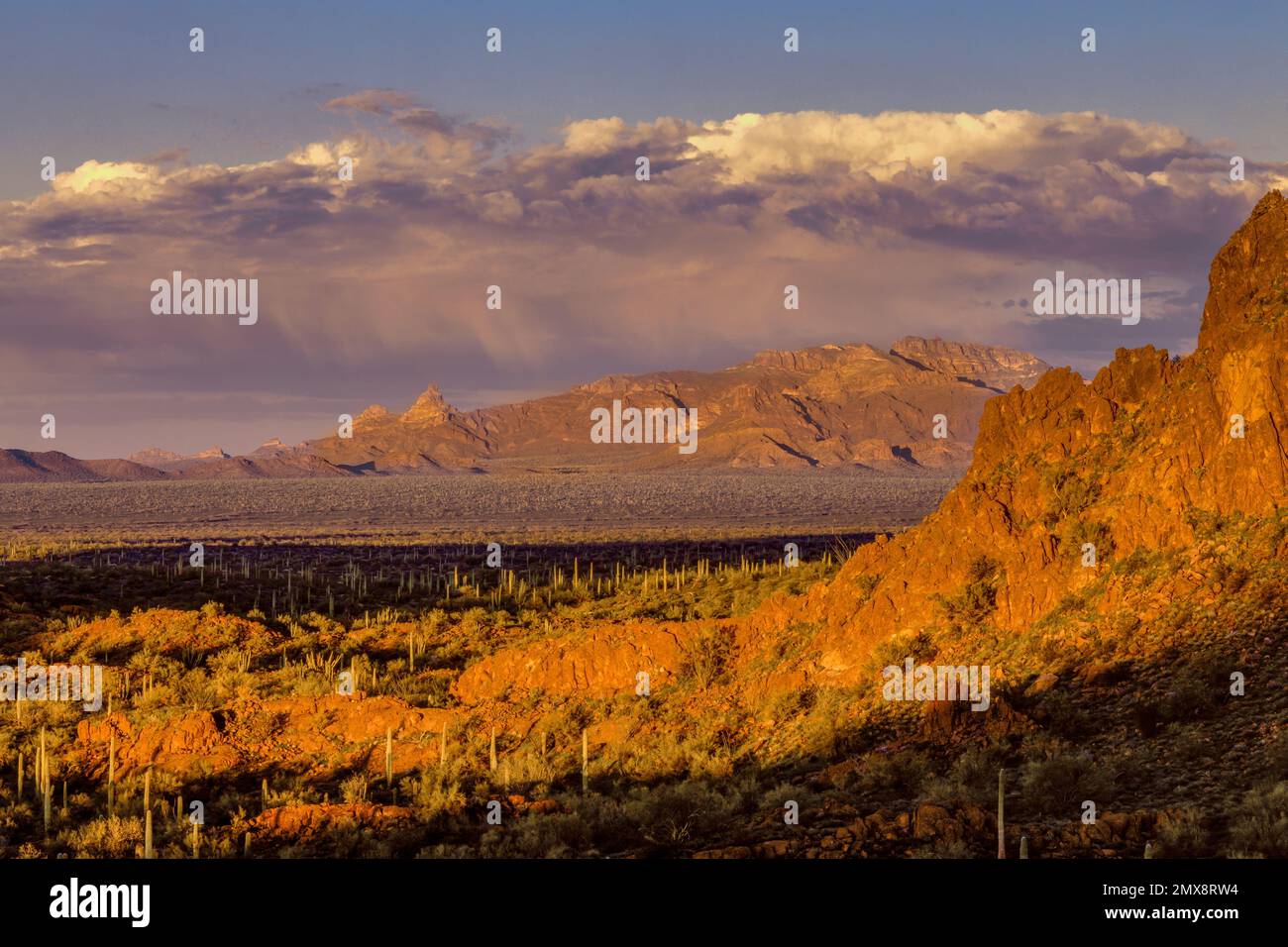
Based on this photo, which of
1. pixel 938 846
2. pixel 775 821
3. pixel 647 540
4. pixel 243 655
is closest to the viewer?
pixel 938 846

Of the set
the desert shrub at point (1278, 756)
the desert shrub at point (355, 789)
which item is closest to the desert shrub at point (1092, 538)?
the desert shrub at point (1278, 756)

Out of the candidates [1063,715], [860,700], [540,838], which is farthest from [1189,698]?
[540,838]

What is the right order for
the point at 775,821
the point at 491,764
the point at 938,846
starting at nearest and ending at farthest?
1. the point at 938,846
2. the point at 775,821
3. the point at 491,764

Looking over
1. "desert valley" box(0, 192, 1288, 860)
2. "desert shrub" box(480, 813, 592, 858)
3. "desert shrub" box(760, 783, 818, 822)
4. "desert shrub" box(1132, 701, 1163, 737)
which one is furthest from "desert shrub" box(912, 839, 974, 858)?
"desert shrub" box(1132, 701, 1163, 737)

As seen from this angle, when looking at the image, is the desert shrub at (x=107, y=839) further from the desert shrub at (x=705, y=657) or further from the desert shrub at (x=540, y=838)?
the desert shrub at (x=705, y=657)
